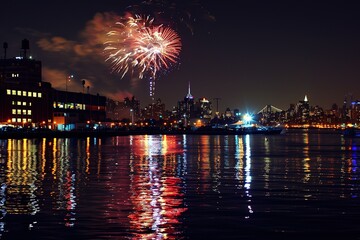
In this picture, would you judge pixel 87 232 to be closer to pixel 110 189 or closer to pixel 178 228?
pixel 178 228

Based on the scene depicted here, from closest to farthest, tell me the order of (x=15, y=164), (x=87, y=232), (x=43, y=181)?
(x=87, y=232) < (x=43, y=181) < (x=15, y=164)

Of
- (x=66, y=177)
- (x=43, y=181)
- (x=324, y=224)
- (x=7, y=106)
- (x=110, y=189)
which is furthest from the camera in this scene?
(x=7, y=106)

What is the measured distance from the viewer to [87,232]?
2020cm

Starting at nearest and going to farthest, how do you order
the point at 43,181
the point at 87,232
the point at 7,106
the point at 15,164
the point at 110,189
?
1. the point at 87,232
2. the point at 110,189
3. the point at 43,181
4. the point at 15,164
5. the point at 7,106

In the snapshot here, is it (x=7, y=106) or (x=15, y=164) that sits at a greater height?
(x=7, y=106)

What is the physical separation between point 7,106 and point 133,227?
551 feet

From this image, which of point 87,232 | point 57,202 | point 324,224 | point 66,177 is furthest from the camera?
point 66,177

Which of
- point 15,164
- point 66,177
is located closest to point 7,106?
point 15,164

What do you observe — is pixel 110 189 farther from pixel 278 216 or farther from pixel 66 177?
pixel 278 216

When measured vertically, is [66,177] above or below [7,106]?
below

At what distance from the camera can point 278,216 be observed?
23.7 meters

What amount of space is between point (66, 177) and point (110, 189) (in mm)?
8131

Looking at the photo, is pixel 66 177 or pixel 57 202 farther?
pixel 66 177

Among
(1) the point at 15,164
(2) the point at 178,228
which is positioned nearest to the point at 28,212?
(2) the point at 178,228
